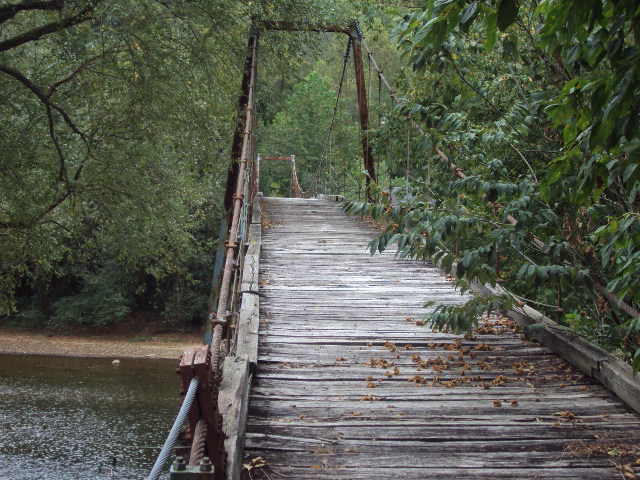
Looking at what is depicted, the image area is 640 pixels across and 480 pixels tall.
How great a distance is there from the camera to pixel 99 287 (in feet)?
88.8

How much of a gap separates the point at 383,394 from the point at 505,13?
8.08 feet

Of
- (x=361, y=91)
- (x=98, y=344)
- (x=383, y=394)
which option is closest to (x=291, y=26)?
(x=361, y=91)

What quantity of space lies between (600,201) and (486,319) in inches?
52.0

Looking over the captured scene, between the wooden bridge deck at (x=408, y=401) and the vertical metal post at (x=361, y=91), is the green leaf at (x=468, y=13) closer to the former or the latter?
the wooden bridge deck at (x=408, y=401)

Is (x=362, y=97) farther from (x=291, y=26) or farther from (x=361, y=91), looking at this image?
(x=291, y=26)

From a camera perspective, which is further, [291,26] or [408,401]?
[291,26]

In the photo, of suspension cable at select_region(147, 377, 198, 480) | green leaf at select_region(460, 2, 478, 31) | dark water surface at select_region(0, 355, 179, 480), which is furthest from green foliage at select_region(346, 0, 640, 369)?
dark water surface at select_region(0, 355, 179, 480)

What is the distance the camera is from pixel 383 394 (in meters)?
3.68

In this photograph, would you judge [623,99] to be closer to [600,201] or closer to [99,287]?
[600,201]

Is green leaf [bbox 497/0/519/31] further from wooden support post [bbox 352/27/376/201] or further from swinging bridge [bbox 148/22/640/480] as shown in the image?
wooden support post [bbox 352/27/376/201]

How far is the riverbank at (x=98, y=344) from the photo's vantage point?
23.5 m

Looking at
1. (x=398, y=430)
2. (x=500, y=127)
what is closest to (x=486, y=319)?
(x=500, y=127)

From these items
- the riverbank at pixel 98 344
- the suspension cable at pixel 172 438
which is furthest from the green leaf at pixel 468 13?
the riverbank at pixel 98 344

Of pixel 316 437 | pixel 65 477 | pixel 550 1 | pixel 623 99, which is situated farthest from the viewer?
pixel 65 477
